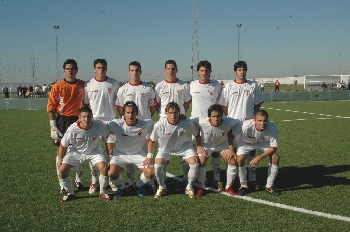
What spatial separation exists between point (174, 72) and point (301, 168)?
3.46 metres

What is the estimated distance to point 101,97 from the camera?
6.08m

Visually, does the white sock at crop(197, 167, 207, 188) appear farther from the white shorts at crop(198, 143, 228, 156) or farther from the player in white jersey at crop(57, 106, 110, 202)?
the player in white jersey at crop(57, 106, 110, 202)

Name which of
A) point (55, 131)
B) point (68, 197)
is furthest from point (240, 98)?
point (68, 197)

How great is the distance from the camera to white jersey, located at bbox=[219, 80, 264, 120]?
6.47 m

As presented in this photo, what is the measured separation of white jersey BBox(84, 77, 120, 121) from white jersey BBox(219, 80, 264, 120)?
1975 millimetres

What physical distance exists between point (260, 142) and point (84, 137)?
2.89 metres

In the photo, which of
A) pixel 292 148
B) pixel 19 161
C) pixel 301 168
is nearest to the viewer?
pixel 301 168

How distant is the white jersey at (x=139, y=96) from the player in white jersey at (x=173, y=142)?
Answer: 2.14ft

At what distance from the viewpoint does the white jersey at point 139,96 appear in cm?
621

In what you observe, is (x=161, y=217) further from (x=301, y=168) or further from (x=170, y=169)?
(x=301, y=168)

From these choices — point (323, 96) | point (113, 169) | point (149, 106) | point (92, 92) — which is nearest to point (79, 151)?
point (113, 169)

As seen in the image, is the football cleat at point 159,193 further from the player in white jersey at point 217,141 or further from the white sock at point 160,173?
the player in white jersey at point 217,141

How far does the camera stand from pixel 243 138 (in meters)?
6.09

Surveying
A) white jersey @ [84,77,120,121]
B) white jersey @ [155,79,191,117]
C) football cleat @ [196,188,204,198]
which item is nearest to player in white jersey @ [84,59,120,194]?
white jersey @ [84,77,120,121]
